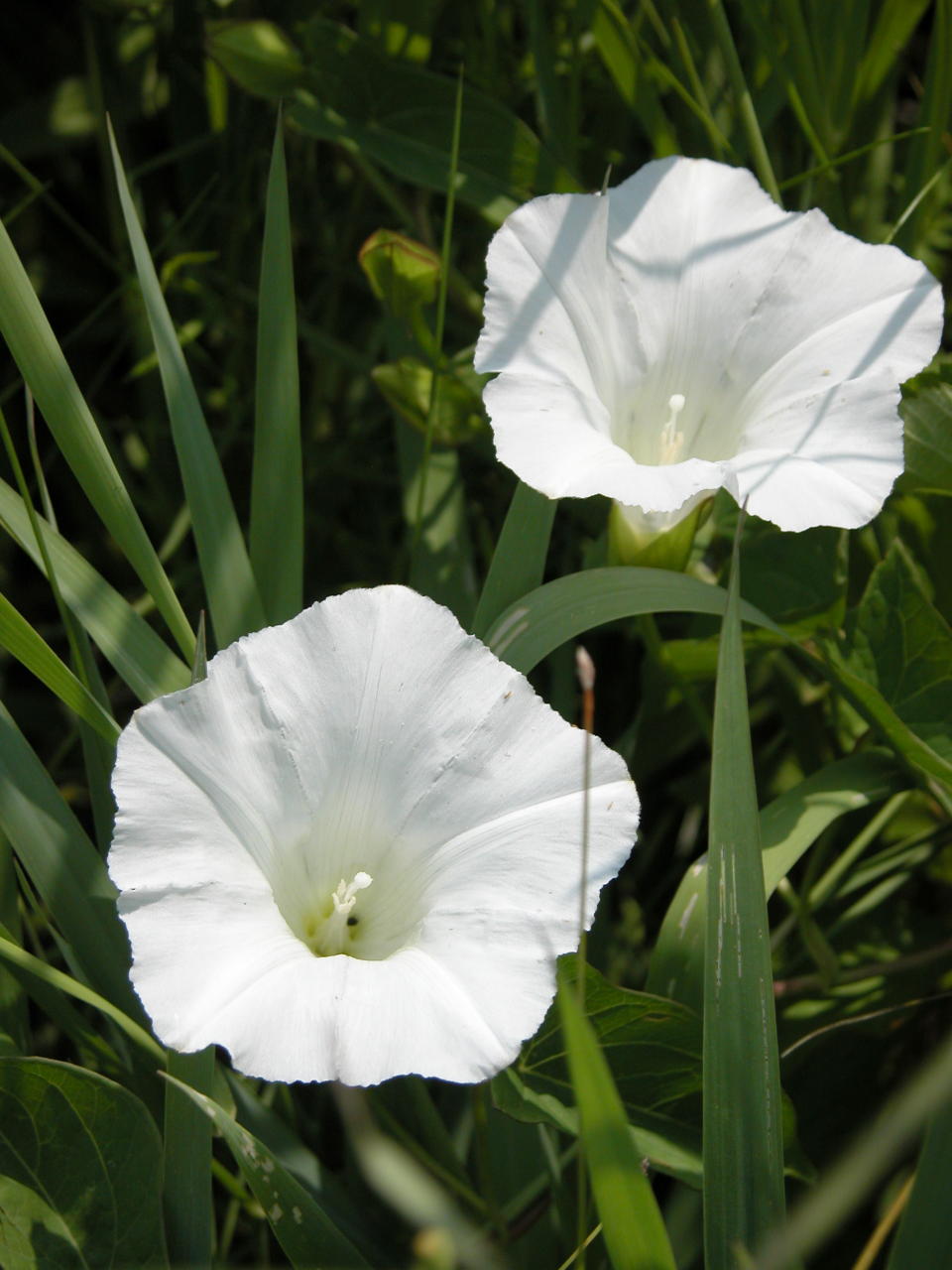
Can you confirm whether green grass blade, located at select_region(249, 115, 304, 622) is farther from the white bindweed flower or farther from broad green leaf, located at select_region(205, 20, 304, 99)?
broad green leaf, located at select_region(205, 20, 304, 99)

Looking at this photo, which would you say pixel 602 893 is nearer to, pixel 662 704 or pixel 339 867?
pixel 662 704

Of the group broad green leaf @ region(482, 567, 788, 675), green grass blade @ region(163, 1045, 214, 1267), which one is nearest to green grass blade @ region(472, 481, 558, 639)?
broad green leaf @ region(482, 567, 788, 675)

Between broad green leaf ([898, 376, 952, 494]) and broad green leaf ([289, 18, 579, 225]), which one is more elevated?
broad green leaf ([289, 18, 579, 225])

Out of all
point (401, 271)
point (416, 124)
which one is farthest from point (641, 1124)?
point (416, 124)

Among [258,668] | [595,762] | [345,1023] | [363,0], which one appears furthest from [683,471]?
[363,0]

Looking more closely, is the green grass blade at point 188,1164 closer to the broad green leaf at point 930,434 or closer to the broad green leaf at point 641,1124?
the broad green leaf at point 641,1124
